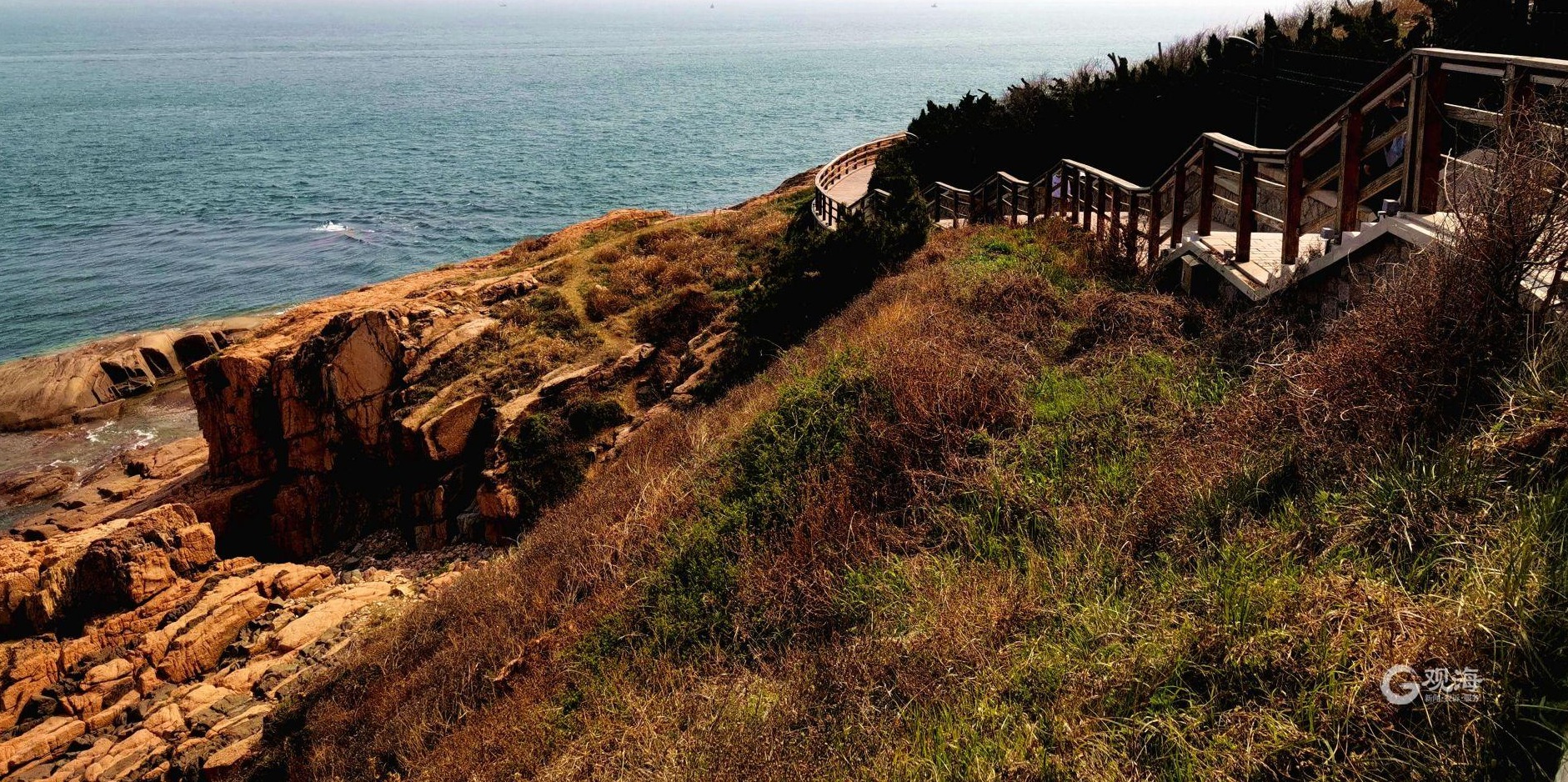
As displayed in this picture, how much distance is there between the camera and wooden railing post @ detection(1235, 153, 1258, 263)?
9109 millimetres

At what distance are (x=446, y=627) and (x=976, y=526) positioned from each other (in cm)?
663

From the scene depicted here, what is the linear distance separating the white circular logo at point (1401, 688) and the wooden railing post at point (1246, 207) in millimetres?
5902

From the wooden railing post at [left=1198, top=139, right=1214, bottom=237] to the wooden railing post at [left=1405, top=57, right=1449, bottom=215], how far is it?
3.03 meters

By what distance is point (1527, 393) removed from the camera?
5.05m

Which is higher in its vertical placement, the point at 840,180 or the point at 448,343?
the point at 840,180

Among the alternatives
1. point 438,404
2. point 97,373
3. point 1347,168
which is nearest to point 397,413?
point 438,404

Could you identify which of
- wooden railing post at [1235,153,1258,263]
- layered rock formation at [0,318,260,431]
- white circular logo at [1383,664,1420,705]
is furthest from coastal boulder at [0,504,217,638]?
white circular logo at [1383,664,1420,705]

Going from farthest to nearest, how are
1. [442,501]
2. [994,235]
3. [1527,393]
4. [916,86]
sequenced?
[916,86], [442,501], [994,235], [1527,393]

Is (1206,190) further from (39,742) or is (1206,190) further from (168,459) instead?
(168,459)

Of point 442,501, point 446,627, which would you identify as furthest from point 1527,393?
point 442,501

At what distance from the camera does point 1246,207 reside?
9281 mm

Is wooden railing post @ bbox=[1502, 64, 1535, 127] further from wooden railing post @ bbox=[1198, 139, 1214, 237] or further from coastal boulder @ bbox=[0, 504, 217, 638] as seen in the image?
coastal boulder @ bbox=[0, 504, 217, 638]

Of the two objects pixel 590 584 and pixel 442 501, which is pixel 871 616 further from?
pixel 442 501

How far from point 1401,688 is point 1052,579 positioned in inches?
90.1
